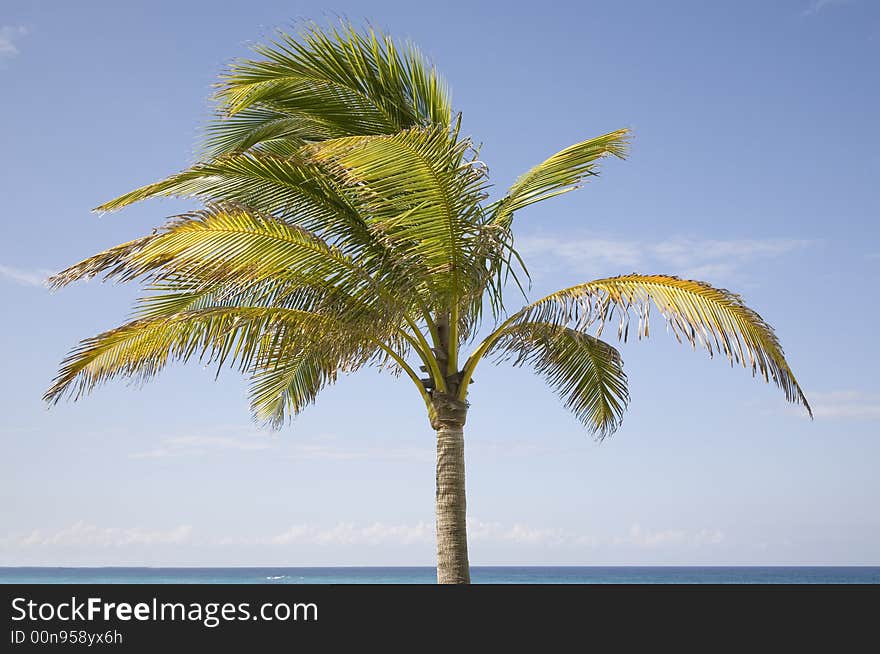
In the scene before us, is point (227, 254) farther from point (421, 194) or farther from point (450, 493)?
point (450, 493)

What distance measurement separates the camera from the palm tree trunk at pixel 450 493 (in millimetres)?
8359

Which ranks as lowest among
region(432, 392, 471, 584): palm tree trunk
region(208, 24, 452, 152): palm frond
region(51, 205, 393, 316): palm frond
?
region(432, 392, 471, 584): palm tree trunk

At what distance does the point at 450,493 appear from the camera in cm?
845

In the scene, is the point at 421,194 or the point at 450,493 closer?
the point at 421,194

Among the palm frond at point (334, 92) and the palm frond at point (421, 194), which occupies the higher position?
the palm frond at point (334, 92)

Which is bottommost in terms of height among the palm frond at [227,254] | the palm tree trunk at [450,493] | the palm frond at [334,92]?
the palm tree trunk at [450,493]

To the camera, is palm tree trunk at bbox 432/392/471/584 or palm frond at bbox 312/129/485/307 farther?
palm tree trunk at bbox 432/392/471/584

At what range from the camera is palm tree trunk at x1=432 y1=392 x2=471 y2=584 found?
8.36 meters

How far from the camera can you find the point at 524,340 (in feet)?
31.3

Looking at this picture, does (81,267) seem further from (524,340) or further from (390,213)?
(524,340)

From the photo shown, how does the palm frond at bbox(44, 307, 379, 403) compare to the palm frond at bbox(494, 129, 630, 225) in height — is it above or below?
below

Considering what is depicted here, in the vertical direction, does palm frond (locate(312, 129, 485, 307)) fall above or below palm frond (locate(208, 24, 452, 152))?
below

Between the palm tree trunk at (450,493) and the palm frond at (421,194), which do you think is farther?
the palm tree trunk at (450,493)
